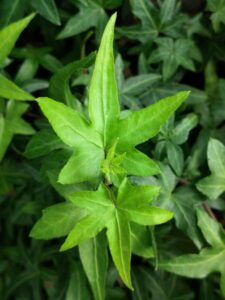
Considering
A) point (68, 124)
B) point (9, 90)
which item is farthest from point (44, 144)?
point (68, 124)

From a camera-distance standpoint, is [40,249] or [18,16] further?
[40,249]

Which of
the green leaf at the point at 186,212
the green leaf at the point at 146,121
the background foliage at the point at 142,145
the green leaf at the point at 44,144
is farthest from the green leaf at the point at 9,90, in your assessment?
the green leaf at the point at 186,212

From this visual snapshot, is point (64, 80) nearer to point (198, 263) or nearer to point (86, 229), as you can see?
point (86, 229)

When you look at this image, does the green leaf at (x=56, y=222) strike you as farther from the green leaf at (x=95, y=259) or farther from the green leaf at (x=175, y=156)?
the green leaf at (x=175, y=156)

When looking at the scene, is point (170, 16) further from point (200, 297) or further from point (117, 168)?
point (200, 297)

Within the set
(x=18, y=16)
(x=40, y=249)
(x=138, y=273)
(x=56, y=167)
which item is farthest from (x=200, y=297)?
(x=18, y=16)

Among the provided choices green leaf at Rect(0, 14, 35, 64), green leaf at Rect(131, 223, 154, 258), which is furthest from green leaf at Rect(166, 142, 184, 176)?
green leaf at Rect(0, 14, 35, 64)
